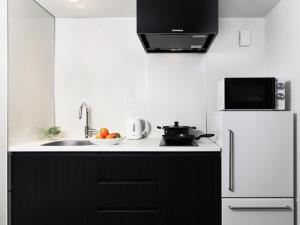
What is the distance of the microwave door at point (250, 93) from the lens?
2053 mm

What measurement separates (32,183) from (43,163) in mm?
170

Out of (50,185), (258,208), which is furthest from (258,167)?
(50,185)

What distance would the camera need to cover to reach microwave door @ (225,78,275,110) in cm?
205

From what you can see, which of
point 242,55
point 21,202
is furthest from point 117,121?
point 242,55

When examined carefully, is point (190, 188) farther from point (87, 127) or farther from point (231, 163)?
point (87, 127)

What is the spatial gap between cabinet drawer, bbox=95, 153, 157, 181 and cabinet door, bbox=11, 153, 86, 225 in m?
0.15

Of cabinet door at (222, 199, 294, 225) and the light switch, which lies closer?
cabinet door at (222, 199, 294, 225)

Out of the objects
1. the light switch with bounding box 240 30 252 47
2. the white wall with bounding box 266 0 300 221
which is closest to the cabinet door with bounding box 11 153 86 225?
the white wall with bounding box 266 0 300 221

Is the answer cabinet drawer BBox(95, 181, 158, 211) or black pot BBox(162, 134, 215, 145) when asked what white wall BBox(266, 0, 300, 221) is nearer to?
black pot BBox(162, 134, 215, 145)

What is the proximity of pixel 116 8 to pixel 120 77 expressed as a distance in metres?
0.65

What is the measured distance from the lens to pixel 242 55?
2682mm

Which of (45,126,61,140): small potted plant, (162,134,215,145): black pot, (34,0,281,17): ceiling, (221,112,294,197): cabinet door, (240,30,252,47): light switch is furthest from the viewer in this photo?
(240,30,252,47): light switch

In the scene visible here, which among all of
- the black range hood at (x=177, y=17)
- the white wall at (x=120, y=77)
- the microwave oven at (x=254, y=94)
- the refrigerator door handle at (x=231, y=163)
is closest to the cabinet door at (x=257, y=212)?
the refrigerator door handle at (x=231, y=163)

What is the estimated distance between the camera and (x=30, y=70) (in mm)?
2275
